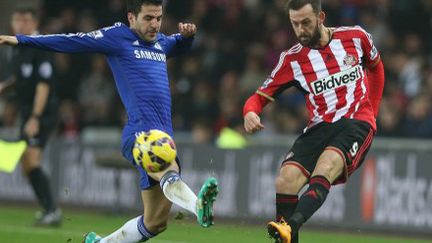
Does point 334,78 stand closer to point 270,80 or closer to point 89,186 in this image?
point 270,80

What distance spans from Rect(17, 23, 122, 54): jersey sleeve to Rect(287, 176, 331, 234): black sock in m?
1.88

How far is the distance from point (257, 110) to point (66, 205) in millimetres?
8356

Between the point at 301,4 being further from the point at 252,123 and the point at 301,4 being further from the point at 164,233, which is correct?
the point at 164,233

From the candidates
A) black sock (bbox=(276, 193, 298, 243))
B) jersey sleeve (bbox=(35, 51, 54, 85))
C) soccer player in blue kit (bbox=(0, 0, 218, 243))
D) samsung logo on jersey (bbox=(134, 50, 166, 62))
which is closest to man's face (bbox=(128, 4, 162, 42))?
soccer player in blue kit (bbox=(0, 0, 218, 243))

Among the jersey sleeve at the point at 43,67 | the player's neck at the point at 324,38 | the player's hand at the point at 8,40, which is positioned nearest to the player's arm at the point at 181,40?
the player's neck at the point at 324,38

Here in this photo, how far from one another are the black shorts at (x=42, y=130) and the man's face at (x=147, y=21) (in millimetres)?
4585

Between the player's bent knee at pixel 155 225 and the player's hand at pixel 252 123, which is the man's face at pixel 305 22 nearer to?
the player's hand at pixel 252 123

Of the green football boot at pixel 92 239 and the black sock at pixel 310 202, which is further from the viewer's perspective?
the green football boot at pixel 92 239

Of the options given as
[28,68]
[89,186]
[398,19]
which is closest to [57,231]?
[28,68]

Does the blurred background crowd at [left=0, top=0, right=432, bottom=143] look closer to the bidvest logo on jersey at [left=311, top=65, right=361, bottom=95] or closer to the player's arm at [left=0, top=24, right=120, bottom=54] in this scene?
the bidvest logo on jersey at [left=311, top=65, right=361, bottom=95]

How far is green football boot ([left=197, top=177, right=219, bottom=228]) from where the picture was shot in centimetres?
779

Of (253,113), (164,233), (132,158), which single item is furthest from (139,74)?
Answer: (164,233)

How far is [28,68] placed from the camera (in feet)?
43.1

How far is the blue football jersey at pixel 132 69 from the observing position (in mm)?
8570
